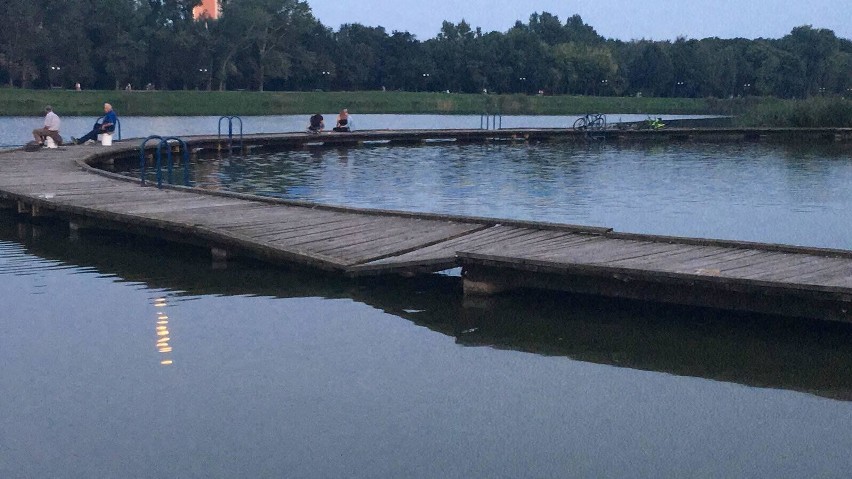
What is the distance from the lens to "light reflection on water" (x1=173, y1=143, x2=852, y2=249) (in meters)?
21.3

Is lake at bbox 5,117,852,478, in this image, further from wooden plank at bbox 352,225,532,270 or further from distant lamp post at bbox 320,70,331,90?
distant lamp post at bbox 320,70,331,90

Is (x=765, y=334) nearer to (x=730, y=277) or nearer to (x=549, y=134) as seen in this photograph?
(x=730, y=277)

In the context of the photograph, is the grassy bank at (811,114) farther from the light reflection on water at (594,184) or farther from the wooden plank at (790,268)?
the wooden plank at (790,268)

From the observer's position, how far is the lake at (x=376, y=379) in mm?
7508

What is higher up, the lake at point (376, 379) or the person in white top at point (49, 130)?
the person in white top at point (49, 130)

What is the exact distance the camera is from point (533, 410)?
855cm

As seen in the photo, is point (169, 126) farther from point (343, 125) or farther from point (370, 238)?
point (370, 238)

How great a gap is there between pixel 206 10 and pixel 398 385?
370 feet

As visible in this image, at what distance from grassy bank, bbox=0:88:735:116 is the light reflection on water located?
46.4 meters

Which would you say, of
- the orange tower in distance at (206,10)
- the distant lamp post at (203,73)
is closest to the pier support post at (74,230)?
the distant lamp post at (203,73)

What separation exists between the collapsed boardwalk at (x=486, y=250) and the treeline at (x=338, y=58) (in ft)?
258

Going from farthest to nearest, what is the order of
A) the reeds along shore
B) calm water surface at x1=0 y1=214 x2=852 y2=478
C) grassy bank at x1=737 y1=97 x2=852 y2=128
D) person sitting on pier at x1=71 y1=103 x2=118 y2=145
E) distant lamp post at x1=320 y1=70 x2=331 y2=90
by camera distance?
distant lamp post at x1=320 y1=70 x2=331 y2=90
the reeds along shore
grassy bank at x1=737 y1=97 x2=852 y2=128
person sitting on pier at x1=71 y1=103 x2=118 y2=145
calm water surface at x1=0 y1=214 x2=852 y2=478

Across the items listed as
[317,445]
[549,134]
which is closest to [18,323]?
[317,445]

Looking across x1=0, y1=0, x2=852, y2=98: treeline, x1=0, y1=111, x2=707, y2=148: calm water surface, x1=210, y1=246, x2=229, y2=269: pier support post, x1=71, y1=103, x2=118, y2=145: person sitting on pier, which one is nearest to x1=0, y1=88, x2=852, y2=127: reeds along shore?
x1=0, y1=111, x2=707, y2=148: calm water surface
